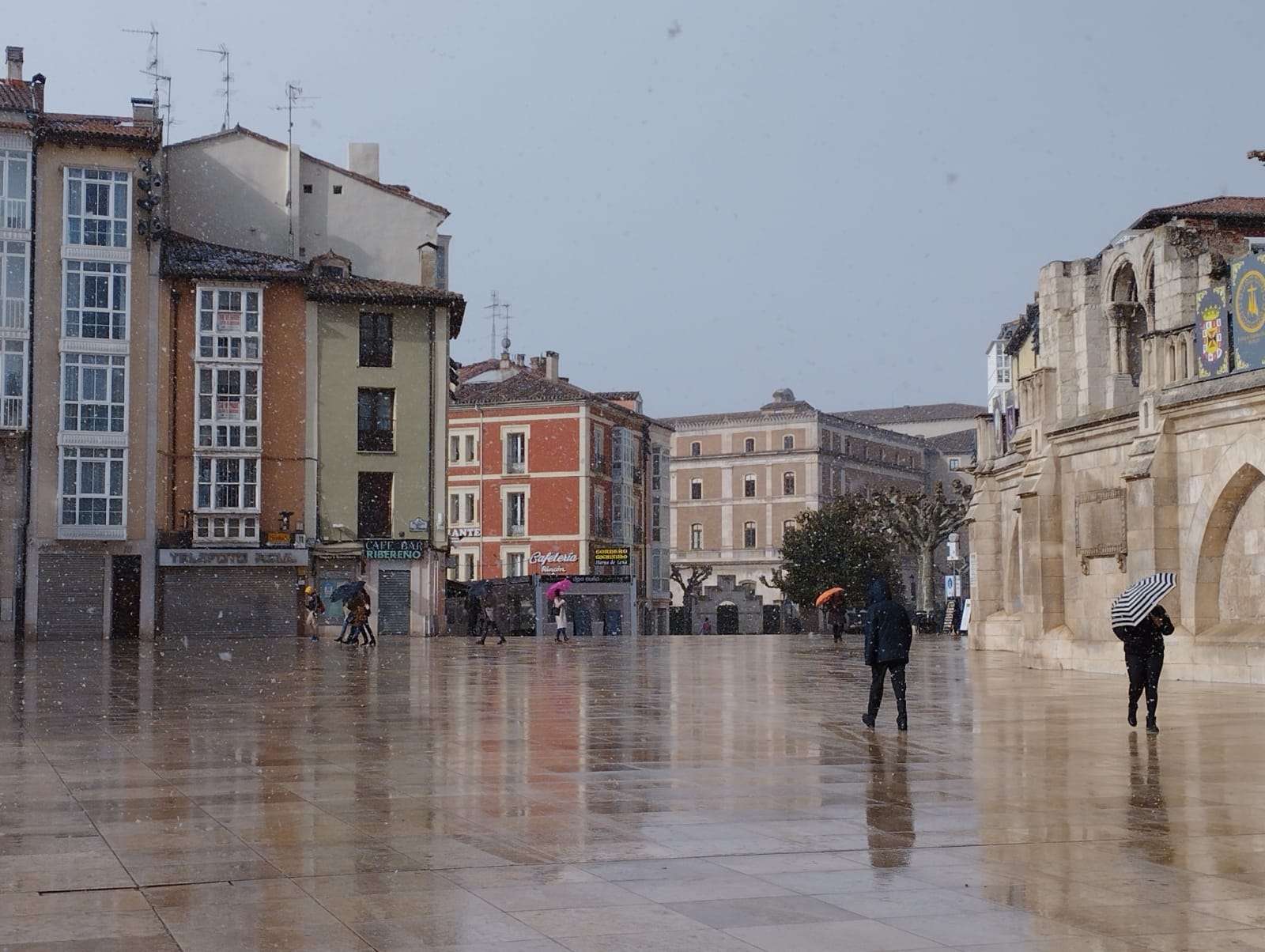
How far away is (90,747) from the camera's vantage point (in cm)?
1239

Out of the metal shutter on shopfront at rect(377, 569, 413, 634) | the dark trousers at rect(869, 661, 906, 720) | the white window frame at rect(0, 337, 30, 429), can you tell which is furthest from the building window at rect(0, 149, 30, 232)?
the dark trousers at rect(869, 661, 906, 720)

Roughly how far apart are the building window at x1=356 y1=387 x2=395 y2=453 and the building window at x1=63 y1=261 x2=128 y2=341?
853cm

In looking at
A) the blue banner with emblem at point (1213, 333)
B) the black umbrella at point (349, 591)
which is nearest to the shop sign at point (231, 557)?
the black umbrella at point (349, 591)

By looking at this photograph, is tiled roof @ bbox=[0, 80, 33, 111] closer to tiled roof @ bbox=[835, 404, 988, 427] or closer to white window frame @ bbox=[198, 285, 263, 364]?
white window frame @ bbox=[198, 285, 263, 364]

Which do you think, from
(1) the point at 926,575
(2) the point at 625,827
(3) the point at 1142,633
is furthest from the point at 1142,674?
(1) the point at 926,575

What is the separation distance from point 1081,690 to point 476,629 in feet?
110

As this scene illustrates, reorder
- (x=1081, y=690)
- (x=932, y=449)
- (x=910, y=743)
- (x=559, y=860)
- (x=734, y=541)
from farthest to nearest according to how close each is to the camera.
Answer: (x=932, y=449) → (x=734, y=541) → (x=1081, y=690) → (x=910, y=743) → (x=559, y=860)

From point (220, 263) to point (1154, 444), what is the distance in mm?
37991

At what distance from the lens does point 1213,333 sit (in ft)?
75.3

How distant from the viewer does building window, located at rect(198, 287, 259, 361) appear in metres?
53.8

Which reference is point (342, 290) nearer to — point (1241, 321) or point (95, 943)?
point (1241, 321)

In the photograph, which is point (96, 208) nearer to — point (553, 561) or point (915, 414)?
point (553, 561)

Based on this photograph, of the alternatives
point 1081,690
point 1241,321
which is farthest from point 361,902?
point 1241,321

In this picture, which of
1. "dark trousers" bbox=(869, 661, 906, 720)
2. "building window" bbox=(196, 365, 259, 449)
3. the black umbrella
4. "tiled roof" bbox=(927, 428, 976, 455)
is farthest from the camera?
"tiled roof" bbox=(927, 428, 976, 455)
